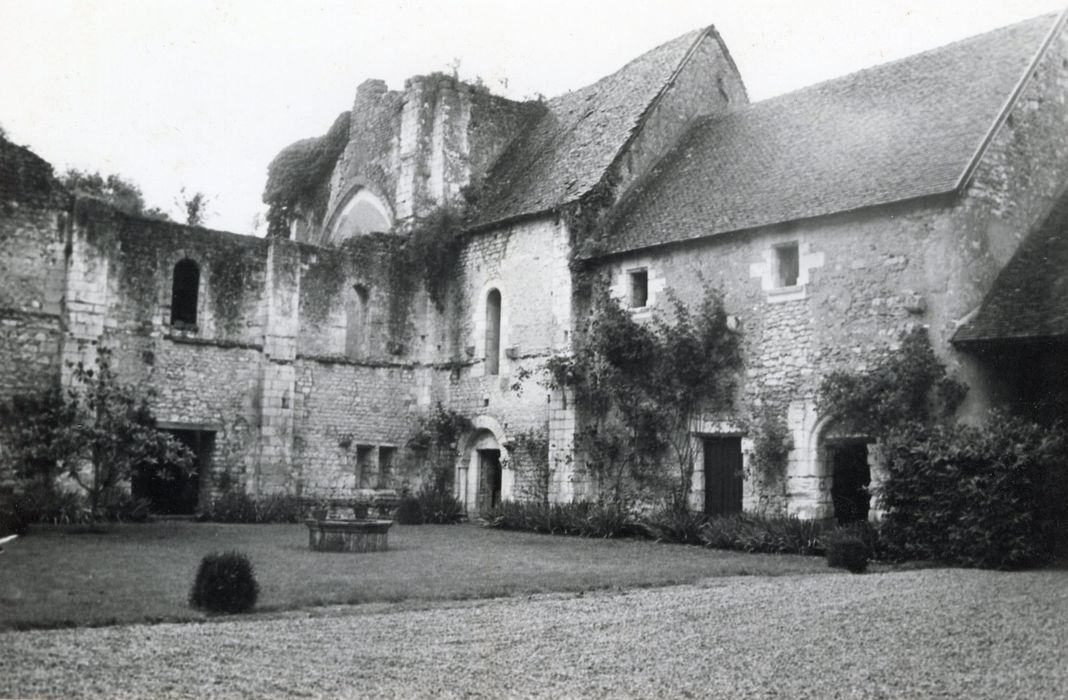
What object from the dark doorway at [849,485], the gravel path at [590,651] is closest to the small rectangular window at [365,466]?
the dark doorway at [849,485]

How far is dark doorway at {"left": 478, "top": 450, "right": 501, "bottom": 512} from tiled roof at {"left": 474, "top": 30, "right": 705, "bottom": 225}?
4983 millimetres

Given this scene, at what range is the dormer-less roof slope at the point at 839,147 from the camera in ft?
53.0

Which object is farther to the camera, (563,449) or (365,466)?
(365,466)

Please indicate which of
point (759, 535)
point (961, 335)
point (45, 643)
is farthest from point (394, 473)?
point (45, 643)

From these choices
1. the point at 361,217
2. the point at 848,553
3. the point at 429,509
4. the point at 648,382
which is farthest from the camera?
the point at 361,217

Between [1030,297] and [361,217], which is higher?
[361,217]

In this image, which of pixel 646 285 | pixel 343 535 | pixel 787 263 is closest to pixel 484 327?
pixel 646 285

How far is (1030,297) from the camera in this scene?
14.8 m

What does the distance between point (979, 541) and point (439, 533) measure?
922cm

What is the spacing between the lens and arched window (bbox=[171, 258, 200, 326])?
21.0 meters

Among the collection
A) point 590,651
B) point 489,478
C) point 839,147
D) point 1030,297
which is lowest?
point 590,651

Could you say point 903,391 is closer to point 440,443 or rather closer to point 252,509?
point 440,443

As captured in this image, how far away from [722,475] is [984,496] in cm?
560

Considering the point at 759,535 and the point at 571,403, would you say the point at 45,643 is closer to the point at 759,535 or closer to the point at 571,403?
the point at 759,535
